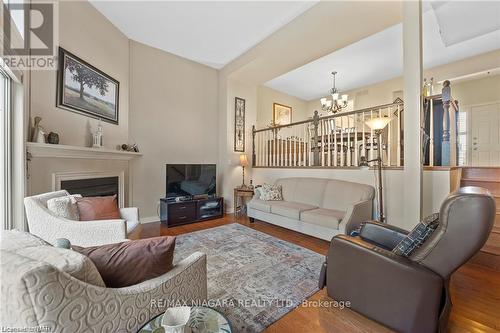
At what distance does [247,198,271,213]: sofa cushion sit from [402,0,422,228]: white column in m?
2.04

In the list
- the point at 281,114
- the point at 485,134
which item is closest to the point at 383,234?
the point at 485,134

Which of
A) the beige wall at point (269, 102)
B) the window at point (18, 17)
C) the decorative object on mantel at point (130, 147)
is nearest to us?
the window at point (18, 17)

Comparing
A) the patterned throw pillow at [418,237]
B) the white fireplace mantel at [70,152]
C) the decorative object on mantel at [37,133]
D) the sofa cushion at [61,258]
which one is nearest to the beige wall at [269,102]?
the white fireplace mantel at [70,152]

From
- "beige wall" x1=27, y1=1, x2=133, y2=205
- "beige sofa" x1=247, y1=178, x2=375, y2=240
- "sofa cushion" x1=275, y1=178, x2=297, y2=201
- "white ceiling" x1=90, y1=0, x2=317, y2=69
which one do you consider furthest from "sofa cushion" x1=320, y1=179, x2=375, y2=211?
"beige wall" x1=27, y1=1, x2=133, y2=205

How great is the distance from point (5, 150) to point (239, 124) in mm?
3851

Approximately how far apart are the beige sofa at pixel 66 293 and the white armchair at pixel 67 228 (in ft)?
3.07

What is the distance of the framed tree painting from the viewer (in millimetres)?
2645

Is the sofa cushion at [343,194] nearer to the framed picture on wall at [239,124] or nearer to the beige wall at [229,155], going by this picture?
the beige wall at [229,155]

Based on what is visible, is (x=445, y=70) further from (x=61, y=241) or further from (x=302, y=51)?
(x=61, y=241)

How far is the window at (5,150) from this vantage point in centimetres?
196

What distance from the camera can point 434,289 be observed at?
127 centimetres

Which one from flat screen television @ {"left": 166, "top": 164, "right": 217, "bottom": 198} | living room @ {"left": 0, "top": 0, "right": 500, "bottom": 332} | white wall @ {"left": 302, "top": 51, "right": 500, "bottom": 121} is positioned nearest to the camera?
living room @ {"left": 0, "top": 0, "right": 500, "bottom": 332}

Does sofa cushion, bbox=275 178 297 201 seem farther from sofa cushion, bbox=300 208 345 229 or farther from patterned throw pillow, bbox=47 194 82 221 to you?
patterned throw pillow, bbox=47 194 82 221

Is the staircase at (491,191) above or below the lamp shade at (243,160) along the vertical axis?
below
